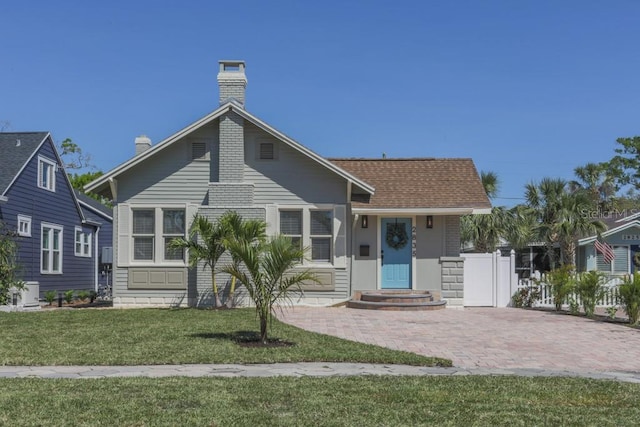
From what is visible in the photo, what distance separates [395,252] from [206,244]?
5.38m

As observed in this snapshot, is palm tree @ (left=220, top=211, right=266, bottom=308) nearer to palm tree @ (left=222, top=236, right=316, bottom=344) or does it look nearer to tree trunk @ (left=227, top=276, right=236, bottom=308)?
tree trunk @ (left=227, top=276, right=236, bottom=308)

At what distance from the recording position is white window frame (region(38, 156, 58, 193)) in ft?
78.5

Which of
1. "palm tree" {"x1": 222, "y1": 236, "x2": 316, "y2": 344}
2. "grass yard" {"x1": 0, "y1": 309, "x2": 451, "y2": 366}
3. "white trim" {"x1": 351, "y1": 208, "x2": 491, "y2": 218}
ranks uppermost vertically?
"white trim" {"x1": 351, "y1": 208, "x2": 491, "y2": 218}

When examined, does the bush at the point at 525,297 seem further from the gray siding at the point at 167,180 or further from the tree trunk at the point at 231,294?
the gray siding at the point at 167,180

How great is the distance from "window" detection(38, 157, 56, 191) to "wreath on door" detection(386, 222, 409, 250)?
518 inches

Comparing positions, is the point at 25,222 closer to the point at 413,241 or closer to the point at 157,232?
the point at 157,232

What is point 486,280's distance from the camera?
18.7m

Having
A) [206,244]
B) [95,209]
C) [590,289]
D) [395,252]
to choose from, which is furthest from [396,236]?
[95,209]

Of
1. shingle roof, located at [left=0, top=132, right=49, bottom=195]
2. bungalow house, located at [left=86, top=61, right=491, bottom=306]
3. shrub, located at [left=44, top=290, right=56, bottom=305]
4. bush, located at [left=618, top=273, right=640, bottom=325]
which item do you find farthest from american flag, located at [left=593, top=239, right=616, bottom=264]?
shingle roof, located at [left=0, top=132, right=49, bottom=195]

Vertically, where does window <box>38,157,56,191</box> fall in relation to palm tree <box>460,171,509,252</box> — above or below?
above

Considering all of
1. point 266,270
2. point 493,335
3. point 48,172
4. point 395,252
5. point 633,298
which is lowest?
Result: point 493,335

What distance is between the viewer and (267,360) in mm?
9086

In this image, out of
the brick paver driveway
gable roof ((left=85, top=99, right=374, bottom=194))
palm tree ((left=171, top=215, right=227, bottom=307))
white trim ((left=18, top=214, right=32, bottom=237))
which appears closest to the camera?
the brick paver driveway

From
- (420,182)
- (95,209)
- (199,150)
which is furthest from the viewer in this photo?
(95,209)
